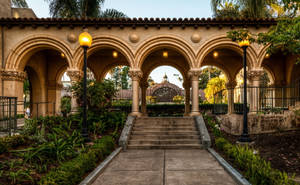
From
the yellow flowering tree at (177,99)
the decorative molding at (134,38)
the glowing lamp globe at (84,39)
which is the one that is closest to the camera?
the glowing lamp globe at (84,39)

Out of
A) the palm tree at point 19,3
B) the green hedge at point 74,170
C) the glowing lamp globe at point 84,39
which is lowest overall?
the green hedge at point 74,170

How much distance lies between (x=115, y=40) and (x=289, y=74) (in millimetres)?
Answer: 13227

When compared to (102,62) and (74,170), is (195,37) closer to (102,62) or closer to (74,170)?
(102,62)

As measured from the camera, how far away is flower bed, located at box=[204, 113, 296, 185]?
3572 millimetres

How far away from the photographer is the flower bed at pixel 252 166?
141 inches

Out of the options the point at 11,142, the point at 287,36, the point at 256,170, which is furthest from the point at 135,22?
the point at 256,170

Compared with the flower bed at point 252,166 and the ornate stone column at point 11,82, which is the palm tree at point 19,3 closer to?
the ornate stone column at point 11,82

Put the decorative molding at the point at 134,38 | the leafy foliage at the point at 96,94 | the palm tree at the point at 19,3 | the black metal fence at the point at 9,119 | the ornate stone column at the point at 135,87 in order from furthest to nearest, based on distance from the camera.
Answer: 1. the palm tree at the point at 19,3
2. the ornate stone column at the point at 135,87
3. the decorative molding at the point at 134,38
4. the leafy foliage at the point at 96,94
5. the black metal fence at the point at 9,119

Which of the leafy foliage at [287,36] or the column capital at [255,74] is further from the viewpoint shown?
the column capital at [255,74]

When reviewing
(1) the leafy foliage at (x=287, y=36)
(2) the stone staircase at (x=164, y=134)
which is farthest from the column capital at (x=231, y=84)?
(1) the leafy foliage at (x=287, y=36)

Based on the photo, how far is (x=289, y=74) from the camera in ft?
45.0

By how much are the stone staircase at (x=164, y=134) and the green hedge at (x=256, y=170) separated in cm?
220

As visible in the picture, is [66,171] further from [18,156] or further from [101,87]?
[101,87]

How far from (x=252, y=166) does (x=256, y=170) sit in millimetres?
106
